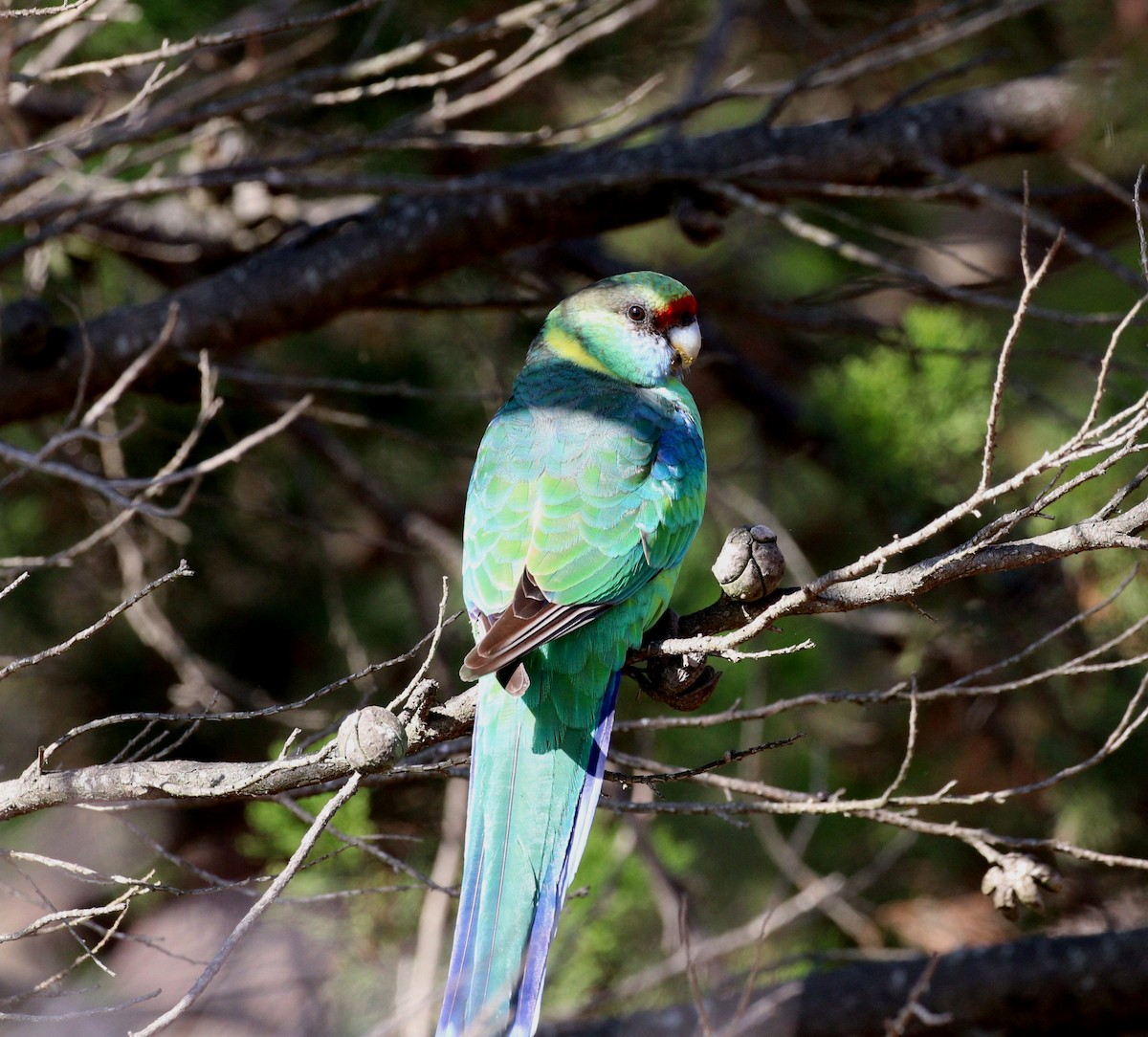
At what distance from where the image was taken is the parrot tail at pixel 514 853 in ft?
7.88

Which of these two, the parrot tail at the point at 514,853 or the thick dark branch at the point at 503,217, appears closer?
the parrot tail at the point at 514,853

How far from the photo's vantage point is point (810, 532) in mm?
5973

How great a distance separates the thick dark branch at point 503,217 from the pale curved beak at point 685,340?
575mm

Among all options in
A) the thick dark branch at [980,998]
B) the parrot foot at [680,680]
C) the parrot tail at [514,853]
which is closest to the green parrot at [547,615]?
the parrot tail at [514,853]

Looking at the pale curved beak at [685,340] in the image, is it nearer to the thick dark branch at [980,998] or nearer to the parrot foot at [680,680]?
the parrot foot at [680,680]

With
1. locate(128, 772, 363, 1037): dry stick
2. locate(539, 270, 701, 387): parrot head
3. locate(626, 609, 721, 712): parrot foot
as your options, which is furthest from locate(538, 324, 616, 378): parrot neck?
locate(128, 772, 363, 1037): dry stick

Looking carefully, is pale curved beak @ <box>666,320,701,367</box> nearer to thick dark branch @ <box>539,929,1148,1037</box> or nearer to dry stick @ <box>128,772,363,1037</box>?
thick dark branch @ <box>539,929,1148,1037</box>

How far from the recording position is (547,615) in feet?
8.41

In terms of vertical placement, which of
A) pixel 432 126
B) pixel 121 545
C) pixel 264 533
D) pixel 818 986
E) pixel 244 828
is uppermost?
pixel 432 126

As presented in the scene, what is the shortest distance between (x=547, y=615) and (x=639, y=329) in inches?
55.5

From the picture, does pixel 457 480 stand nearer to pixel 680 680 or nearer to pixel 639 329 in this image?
pixel 639 329

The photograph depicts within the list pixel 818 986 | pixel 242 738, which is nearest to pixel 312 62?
pixel 242 738

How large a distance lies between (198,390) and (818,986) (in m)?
Result: 2.97

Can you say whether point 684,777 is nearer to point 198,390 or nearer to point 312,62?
point 198,390
